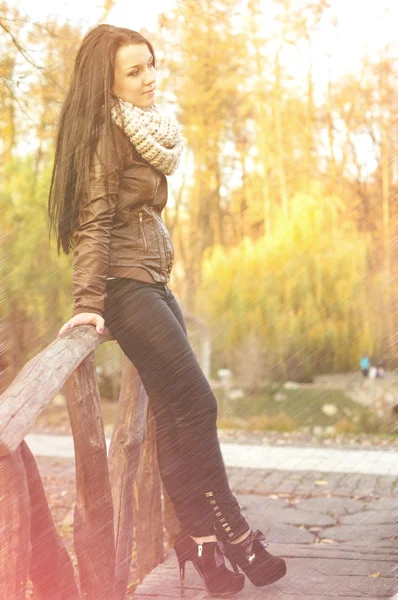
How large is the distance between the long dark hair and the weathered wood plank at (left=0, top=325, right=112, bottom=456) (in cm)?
38

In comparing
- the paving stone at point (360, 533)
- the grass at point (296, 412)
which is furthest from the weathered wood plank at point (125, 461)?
the grass at point (296, 412)

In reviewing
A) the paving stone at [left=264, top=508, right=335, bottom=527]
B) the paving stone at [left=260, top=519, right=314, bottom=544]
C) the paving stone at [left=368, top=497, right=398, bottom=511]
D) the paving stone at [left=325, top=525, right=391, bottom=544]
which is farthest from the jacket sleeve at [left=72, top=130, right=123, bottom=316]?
the paving stone at [left=368, top=497, right=398, bottom=511]

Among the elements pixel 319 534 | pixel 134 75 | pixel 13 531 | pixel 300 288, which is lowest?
pixel 319 534

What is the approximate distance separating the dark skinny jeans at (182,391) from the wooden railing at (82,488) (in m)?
0.12

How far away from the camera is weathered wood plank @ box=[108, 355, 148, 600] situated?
2.80m

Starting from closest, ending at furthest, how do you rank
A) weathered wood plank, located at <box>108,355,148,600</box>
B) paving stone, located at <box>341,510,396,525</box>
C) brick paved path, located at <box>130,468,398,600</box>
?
brick paved path, located at <box>130,468,398,600</box>, weathered wood plank, located at <box>108,355,148,600</box>, paving stone, located at <box>341,510,396,525</box>

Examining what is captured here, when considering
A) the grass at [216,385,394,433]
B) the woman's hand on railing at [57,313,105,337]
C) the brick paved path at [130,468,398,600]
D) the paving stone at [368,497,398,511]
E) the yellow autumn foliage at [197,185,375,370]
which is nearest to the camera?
the woman's hand on railing at [57,313,105,337]

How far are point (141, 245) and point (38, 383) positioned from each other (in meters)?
0.72

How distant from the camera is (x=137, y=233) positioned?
255cm

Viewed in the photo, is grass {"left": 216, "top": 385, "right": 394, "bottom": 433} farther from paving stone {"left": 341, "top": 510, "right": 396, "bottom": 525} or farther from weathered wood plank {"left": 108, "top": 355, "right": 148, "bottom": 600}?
weathered wood plank {"left": 108, "top": 355, "right": 148, "bottom": 600}

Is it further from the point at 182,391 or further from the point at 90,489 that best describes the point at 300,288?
the point at 90,489

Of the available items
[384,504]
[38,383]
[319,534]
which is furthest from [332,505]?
[38,383]

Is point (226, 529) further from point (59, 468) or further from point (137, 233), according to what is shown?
point (59, 468)

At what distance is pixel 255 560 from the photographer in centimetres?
259
